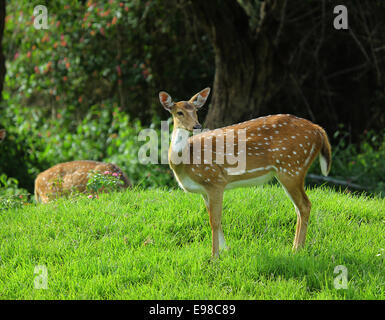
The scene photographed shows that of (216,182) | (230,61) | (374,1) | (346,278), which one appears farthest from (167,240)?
(374,1)

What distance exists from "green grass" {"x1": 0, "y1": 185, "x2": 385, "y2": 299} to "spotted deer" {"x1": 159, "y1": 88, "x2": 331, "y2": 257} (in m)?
0.33

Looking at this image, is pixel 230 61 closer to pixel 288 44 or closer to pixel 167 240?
pixel 288 44

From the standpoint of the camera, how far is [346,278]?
4555 millimetres

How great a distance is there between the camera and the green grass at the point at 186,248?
457 cm

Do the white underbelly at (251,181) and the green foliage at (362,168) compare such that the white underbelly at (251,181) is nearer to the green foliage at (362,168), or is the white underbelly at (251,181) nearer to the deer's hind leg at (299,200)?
the deer's hind leg at (299,200)

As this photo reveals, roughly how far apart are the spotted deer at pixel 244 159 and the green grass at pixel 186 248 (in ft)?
1.07

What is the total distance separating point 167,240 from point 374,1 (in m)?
8.16

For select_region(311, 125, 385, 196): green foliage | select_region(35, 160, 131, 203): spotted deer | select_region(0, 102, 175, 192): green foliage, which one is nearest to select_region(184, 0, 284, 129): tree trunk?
select_region(0, 102, 175, 192): green foliage

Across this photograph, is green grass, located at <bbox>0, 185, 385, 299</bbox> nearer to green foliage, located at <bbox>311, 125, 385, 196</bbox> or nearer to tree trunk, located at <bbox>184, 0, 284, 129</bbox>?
tree trunk, located at <bbox>184, 0, 284, 129</bbox>

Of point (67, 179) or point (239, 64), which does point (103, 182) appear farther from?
point (239, 64)

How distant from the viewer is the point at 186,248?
5.26 m

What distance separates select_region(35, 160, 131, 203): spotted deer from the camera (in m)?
7.14

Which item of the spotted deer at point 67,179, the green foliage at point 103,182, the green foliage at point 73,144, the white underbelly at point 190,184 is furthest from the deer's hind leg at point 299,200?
the green foliage at point 73,144

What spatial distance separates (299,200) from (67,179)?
11.0 ft
